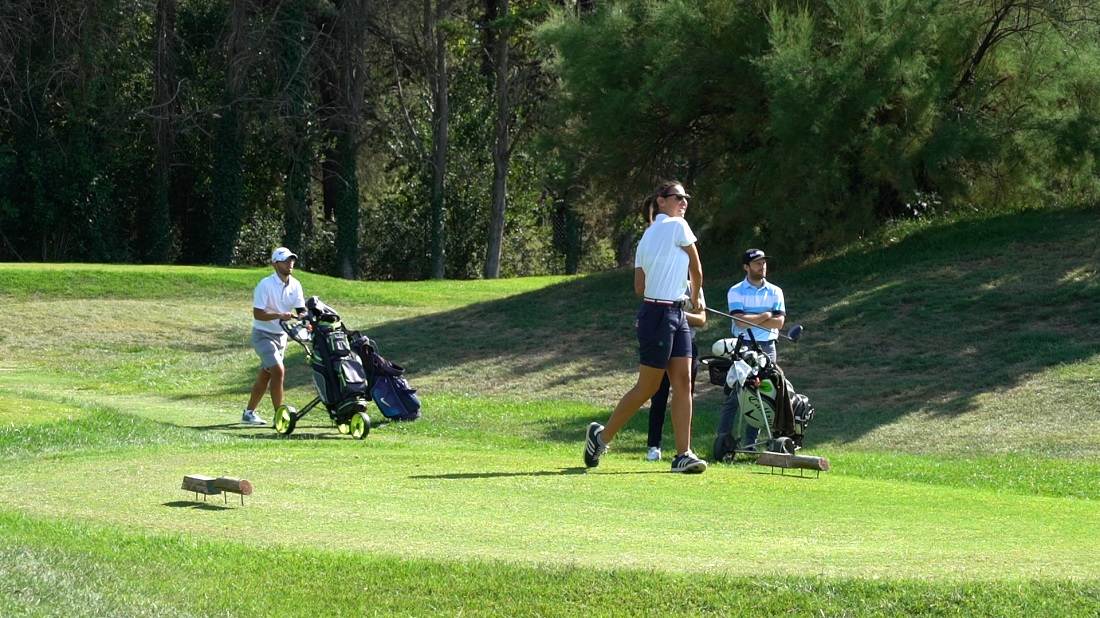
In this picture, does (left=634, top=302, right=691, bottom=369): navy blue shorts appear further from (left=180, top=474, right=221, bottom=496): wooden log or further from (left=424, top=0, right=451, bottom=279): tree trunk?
(left=424, top=0, right=451, bottom=279): tree trunk

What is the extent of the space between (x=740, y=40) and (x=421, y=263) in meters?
23.8

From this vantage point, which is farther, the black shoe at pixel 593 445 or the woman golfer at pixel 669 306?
the black shoe at pixel 593 445

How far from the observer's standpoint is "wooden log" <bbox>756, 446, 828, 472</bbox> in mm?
10805

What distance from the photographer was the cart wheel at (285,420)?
16156 millimetres

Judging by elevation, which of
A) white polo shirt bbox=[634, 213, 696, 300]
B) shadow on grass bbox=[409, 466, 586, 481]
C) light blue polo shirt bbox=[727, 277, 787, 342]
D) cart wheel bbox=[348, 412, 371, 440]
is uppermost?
white polo shirt bbox=[634, 213, 696, 300]

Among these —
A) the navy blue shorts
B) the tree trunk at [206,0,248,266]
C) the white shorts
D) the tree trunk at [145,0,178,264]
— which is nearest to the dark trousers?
the navy blue shorts

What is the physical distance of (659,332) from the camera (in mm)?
10438

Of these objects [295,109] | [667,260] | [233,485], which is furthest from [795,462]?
[295,109]

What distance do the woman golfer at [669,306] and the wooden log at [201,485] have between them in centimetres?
302

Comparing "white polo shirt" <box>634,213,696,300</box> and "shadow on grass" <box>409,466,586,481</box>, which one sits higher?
"white polo shirt" <box>634,213,696,300</box>

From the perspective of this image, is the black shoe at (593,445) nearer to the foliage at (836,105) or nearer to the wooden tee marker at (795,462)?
the wooden tee marker at (795,462)

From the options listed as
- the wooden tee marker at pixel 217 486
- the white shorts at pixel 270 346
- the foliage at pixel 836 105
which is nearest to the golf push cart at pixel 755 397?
the white shorts at pixel 270 346

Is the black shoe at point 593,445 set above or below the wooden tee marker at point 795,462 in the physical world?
above

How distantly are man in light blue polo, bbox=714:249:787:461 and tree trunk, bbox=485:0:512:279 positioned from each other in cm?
3474
